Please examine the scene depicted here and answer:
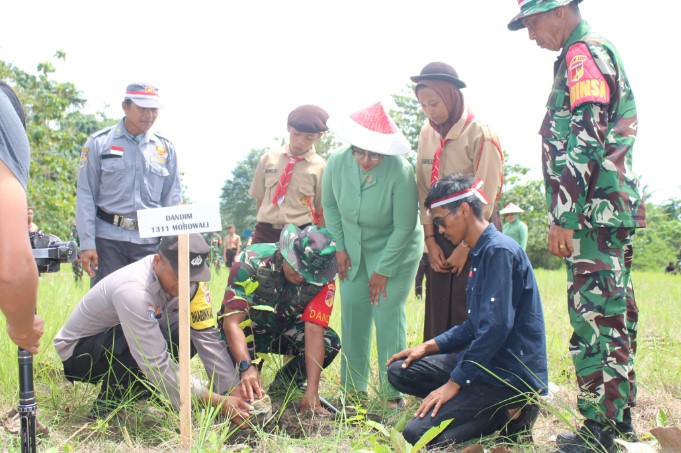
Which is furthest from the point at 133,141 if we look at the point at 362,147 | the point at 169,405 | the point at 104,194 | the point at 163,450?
the point at 163,450

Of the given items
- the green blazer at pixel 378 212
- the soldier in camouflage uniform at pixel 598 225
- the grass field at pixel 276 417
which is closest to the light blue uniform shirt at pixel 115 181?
the grass field at pixel 276 417

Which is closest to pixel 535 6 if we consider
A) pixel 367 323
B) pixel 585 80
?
pixel 585 80

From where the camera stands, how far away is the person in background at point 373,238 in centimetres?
A: 367

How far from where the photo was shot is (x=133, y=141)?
4.23 m

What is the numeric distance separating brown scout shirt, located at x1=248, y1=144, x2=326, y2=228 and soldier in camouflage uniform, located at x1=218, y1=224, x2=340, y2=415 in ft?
3.35

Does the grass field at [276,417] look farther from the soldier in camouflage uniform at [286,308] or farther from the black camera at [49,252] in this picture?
the black camera at [49,252]

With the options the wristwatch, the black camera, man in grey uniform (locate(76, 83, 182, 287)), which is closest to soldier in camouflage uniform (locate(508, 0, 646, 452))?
the wristwatch

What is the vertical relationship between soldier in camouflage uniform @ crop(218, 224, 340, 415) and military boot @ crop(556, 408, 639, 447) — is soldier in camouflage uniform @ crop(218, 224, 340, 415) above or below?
above

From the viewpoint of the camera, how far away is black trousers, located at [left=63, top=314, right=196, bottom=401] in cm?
319

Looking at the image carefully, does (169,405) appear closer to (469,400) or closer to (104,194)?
(469,400)

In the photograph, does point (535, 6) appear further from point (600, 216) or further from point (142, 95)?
point (142, 95)

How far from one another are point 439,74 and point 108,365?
2251 mm

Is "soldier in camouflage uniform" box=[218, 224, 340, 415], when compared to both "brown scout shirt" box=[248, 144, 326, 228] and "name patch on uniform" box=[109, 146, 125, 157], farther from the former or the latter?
"name patch on uniform" box=[109, 146, 125, 157]

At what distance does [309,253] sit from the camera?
3307 millimetres
